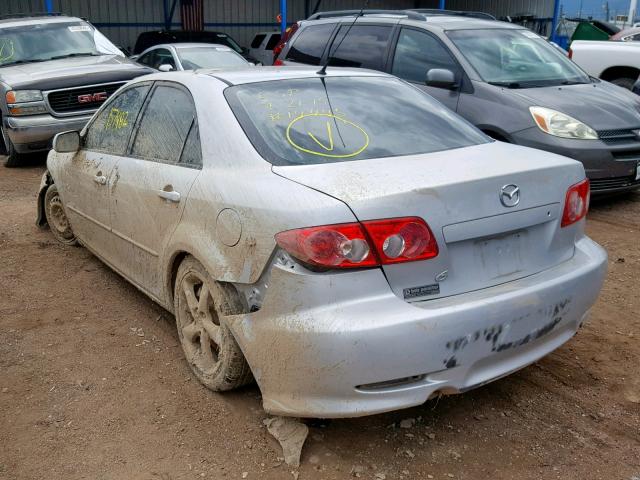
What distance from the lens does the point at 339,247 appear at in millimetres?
2420

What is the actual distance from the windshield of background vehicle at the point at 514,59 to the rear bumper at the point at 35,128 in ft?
15.8

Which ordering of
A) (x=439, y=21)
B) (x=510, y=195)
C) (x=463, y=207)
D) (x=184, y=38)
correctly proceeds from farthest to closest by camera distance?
(x=184, y=38), (x=439, y=21), (x=510, y=195), (x=463, y=207)

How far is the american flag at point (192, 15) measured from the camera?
21984mm

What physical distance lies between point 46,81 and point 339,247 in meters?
7.09

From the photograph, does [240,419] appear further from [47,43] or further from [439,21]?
[47,43]

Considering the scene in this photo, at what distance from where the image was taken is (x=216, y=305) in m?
2.93

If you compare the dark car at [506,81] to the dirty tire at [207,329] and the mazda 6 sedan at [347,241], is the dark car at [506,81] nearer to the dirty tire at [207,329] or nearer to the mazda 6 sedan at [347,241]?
the mazda 6 sedan at [347,241]

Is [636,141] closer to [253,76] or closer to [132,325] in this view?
[253,76]

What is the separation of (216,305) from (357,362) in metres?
0.83

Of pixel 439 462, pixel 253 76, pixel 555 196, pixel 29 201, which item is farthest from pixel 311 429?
pixel 29 201

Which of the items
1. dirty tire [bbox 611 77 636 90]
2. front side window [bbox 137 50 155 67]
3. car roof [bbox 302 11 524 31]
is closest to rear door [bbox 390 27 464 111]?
car roof [bbox 302 11 524 31]

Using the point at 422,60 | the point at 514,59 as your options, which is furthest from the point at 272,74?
the point at 514,59

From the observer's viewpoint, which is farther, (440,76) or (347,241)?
(440,76)

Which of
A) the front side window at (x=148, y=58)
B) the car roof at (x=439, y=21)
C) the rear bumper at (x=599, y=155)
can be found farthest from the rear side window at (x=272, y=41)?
the rear bumper at (x=599, y=155)
